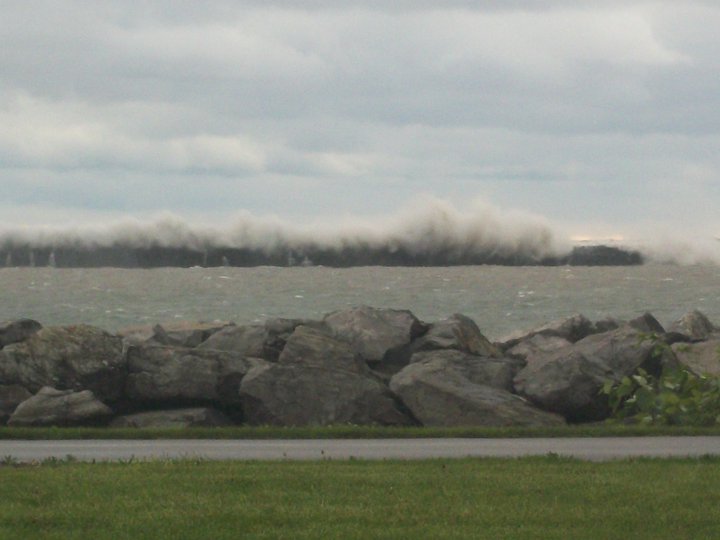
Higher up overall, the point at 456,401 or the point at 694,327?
the point at 694,327

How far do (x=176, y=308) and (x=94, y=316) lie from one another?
6958mm

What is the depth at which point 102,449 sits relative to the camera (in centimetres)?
1346

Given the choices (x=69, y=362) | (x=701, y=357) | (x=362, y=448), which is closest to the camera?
(x=362, y=448)

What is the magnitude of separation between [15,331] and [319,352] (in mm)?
5272

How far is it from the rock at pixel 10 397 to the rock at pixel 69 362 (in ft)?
0.74

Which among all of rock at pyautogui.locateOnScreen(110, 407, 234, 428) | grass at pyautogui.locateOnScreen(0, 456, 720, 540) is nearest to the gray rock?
rock at pyautogui.locateOnScreen(110, 407, 234, 428)

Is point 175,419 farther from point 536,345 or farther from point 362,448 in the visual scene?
point 536,345

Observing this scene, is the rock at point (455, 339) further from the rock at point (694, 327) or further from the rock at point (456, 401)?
the rock at point (694, 327)

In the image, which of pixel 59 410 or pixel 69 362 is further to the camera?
pixel 69 362

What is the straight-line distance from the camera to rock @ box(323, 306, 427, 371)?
72.1 ft

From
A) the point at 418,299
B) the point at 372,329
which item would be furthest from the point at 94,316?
the point at 372,329

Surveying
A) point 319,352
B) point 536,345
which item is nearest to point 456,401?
point 319,352

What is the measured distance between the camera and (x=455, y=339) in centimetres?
2289

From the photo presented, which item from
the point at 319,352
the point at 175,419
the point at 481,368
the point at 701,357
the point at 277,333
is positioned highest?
the point at 277,333
